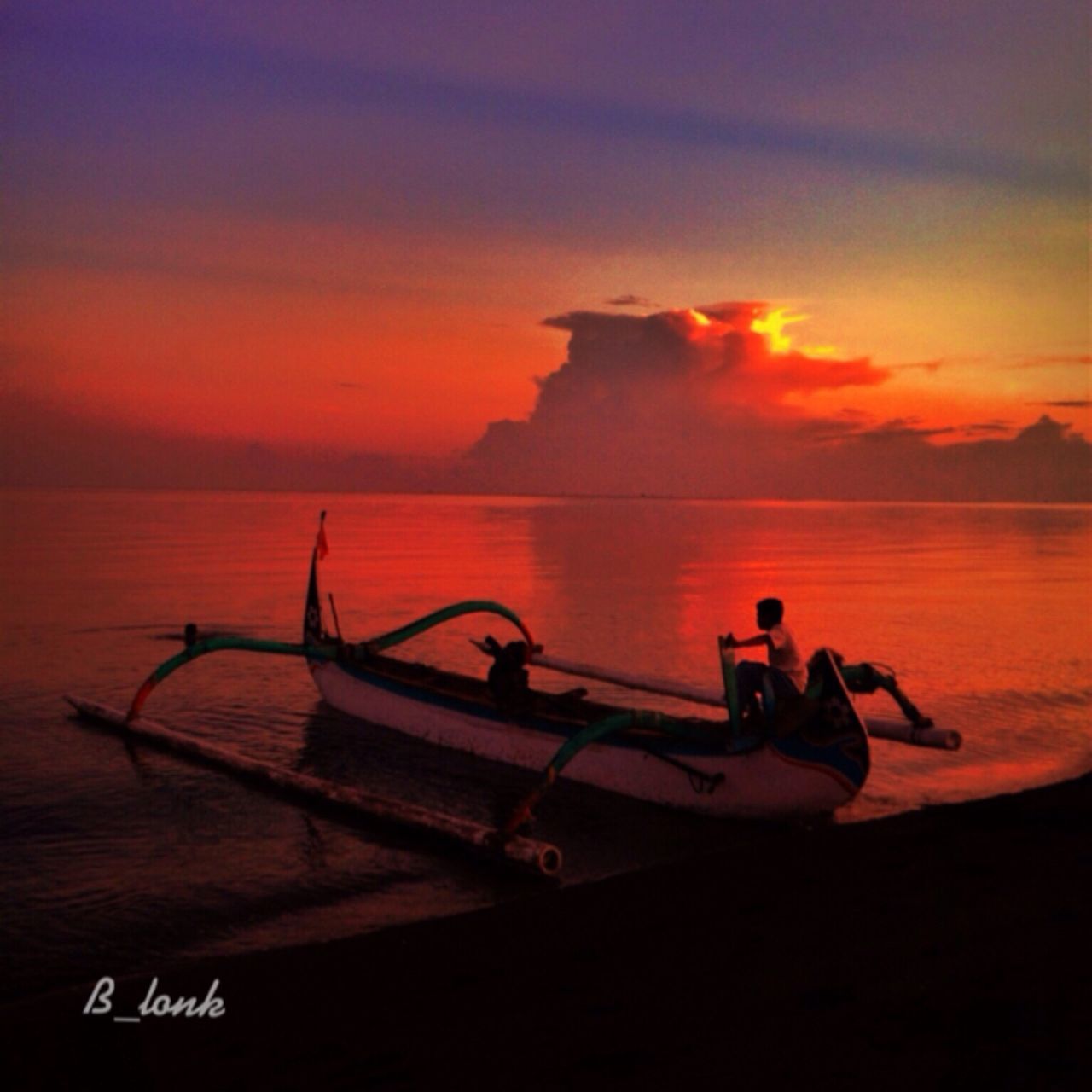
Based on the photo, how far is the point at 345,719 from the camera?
1452cm

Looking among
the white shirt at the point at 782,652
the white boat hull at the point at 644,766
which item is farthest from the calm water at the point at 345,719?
the white shirt at the point at 782,652

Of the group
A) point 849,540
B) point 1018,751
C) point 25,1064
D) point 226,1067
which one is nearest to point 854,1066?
point 226,1067

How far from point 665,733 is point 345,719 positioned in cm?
637

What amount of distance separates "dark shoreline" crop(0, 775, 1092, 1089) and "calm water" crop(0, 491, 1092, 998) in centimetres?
115

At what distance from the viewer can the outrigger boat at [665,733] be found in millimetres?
8922

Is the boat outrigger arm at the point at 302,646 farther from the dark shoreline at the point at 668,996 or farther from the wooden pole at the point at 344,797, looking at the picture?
the dark shoreline at the point at 668,996

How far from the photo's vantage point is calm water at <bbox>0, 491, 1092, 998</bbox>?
8133 millimetres

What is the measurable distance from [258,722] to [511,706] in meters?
5.05

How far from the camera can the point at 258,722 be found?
14641 millimetres

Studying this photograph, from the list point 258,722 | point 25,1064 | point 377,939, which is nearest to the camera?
point 25,1064

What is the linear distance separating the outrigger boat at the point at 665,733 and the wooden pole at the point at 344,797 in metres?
0.21

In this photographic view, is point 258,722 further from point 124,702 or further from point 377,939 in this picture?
point 377,939
